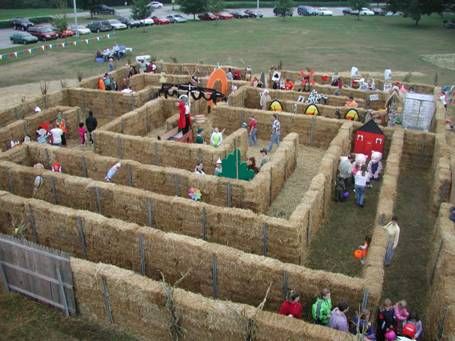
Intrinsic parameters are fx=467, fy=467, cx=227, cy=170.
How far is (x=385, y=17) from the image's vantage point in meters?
77.2

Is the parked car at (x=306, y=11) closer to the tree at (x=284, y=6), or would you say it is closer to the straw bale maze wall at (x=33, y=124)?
the tree at (x=284, y=6)

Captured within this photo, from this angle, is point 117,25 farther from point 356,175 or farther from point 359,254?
point 359,254

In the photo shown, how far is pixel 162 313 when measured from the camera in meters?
10.1

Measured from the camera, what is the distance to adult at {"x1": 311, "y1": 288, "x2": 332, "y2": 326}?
33.5 feet

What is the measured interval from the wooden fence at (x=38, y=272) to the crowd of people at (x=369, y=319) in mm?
5102

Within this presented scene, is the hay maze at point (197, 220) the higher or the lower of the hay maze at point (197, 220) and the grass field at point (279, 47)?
the lower

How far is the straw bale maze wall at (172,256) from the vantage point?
428 inches

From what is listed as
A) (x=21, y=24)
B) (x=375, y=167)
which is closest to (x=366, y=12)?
(x=21, y=24)

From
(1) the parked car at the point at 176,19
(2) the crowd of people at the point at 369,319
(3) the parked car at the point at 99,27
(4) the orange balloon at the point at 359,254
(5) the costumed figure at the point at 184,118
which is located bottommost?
(4) the orange balloon at the point at 359,254

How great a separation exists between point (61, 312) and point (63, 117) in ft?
45.3

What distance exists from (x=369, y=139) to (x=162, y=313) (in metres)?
13.4

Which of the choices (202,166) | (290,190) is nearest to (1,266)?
(202,166)

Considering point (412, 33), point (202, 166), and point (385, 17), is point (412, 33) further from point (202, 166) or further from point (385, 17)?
point (202, 166)

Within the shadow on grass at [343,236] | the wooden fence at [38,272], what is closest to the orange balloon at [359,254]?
the shadow on grass at [343,236]
